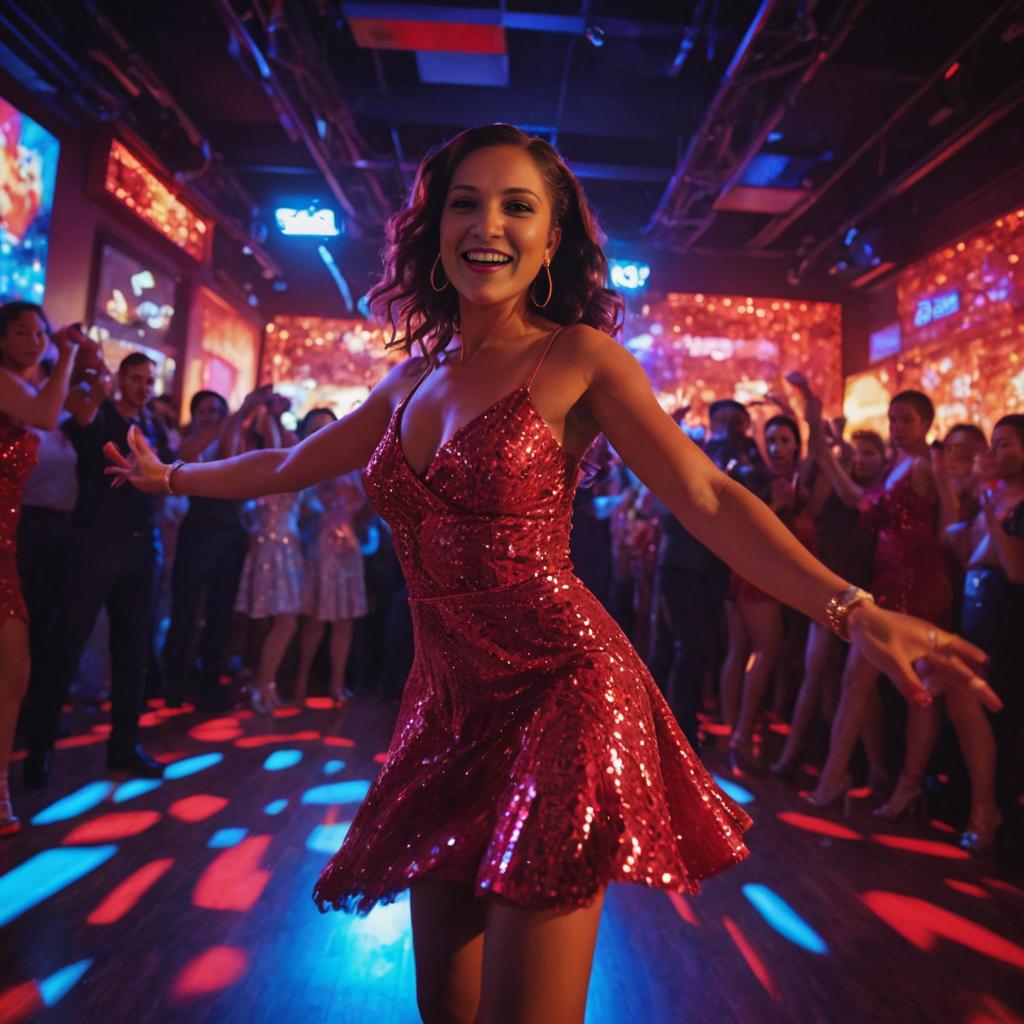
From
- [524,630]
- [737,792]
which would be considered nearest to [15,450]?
[524,630]

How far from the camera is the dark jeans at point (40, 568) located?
12.6 ft

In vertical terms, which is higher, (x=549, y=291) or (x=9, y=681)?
(x=549, y=291)

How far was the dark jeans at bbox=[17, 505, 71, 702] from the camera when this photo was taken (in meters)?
3.84

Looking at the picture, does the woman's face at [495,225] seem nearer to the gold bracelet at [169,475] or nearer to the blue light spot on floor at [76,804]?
the gold bracelet at [169,475]

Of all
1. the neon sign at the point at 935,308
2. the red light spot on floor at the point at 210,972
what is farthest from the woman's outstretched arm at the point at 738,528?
the neon sign at the point at 935,308

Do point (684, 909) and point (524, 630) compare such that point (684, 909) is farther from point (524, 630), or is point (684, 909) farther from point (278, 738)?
point (278, 738)

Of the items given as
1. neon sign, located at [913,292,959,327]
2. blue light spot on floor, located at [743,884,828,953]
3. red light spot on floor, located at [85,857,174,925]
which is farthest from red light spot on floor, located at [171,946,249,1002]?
neon sign, located at [913,292,959,327]

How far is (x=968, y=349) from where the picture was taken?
319 inches

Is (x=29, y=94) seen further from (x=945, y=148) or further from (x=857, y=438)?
(x=945, y=148)

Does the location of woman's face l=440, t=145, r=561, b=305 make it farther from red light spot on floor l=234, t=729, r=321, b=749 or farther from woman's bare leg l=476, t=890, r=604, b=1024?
red light spot on floor l=234, t=729, r=321, b=749

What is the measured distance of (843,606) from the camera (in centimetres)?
94

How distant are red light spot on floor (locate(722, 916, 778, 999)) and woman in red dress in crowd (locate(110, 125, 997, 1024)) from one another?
4.17ft

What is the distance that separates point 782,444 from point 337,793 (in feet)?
9.56

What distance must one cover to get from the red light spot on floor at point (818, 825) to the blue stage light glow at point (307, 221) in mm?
7347
